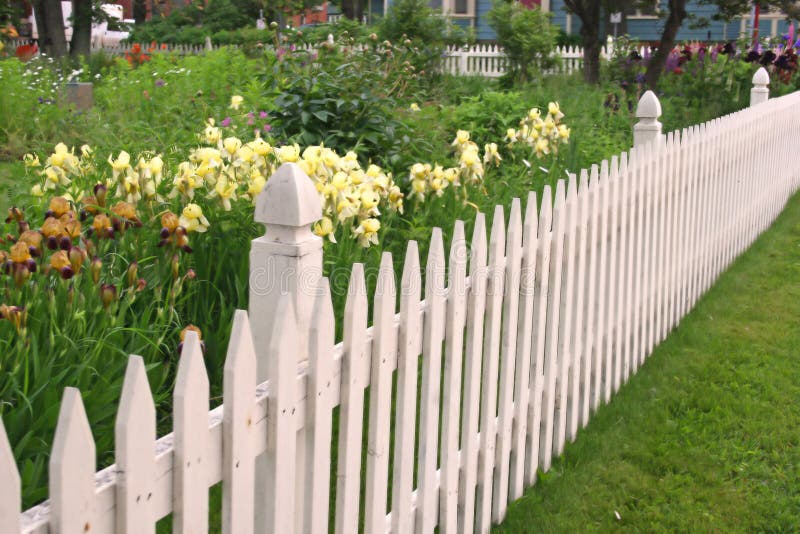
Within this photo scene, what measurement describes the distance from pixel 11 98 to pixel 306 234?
871 cm

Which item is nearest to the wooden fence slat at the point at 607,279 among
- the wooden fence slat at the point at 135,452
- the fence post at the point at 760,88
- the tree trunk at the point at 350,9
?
the wooden fence slat at the point at 135,452

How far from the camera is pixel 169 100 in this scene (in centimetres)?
890

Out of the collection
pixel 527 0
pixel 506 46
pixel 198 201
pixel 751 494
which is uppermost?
pixel 527 0

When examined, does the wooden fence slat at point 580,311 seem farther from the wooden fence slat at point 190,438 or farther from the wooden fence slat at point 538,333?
the wooden fence slat at point 190,438

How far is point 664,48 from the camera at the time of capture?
13.7 metres

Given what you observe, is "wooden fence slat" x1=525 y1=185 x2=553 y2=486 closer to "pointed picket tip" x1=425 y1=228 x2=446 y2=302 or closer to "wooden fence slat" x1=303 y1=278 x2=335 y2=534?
"pointed picket tip" x1=425 y1=228 x2=446 y2=302

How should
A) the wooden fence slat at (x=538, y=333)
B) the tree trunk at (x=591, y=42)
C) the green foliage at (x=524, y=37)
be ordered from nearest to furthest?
the wooden fence slat at (x=538, y=333) < the tree trunk at (x=591, y=42) < the green foliage at (x=524, y=37)

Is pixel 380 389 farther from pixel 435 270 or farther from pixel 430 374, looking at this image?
pixel 435 270

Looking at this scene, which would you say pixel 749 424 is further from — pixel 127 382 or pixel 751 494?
pixel 127 382

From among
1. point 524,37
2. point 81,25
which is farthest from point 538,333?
point 81,25

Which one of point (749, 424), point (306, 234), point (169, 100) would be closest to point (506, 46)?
point (169, 100)

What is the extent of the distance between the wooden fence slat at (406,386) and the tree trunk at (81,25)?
67.2ft

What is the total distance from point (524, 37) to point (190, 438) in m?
18.1

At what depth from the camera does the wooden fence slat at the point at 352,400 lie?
2133 mm
